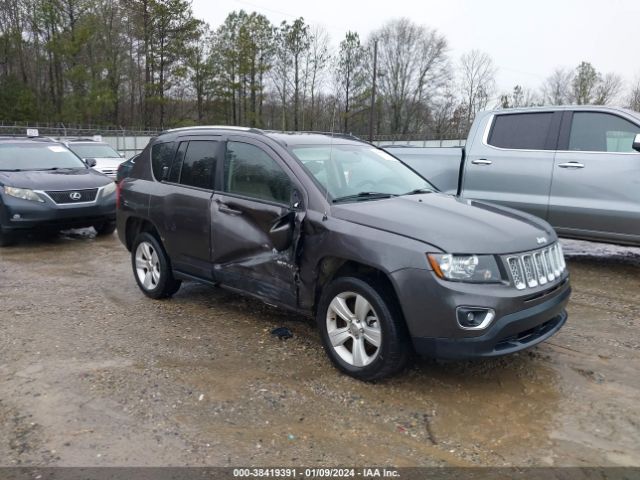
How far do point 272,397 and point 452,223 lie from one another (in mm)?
1667

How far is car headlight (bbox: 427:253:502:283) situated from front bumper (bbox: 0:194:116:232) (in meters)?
6.76

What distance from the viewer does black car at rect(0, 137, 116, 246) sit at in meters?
8.02

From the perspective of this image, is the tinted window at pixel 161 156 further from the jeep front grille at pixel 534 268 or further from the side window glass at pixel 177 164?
the jeep front grille at pixel 534 268

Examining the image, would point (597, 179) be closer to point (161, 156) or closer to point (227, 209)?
point (227, 209)

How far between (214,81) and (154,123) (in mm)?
6975

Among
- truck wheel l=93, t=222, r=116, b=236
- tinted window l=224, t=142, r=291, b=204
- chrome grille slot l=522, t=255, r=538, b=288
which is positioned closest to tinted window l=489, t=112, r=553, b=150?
chrome grille slot l=522, t=255, r=538, b=288

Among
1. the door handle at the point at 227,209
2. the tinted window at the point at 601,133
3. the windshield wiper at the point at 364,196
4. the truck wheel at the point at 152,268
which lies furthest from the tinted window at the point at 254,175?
the tinted window at the point at 601,133

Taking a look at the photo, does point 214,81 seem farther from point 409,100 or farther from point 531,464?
point 531,464

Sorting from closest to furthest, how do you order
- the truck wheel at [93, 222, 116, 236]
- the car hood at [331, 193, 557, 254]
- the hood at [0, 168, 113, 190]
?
1. the car hood at [331, 193, 557, 254]
2. the hood at [0, 168, 113, 190]
3. the truck wheel at [93, 222, 116, 236]

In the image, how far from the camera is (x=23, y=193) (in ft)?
26.5

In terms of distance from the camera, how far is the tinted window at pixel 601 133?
20.0 feet

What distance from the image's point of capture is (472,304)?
10.5ft

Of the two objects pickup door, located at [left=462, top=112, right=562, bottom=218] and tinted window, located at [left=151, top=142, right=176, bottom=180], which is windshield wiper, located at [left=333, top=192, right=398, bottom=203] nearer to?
tinted window, located at [left=151, top=142, right=176, bottom=180]

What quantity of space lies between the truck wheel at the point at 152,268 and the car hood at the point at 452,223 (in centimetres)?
228
